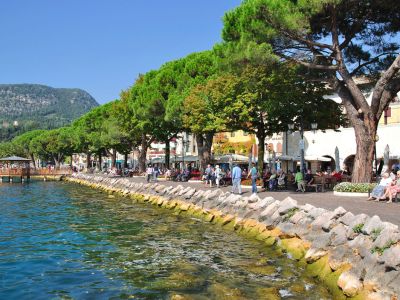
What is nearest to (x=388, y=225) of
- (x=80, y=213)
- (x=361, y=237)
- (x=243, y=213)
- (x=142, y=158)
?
(x=361, y=237)

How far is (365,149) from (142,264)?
14620 mm

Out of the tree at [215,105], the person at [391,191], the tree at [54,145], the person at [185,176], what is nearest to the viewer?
the person at [391,191]

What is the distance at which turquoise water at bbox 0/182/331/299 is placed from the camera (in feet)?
35.9

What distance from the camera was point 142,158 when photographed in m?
61.6

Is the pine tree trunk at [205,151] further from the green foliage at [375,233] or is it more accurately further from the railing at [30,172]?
→ the railing at [30,172]

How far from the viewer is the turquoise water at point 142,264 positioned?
1093 centimetres

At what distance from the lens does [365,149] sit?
24.1 m

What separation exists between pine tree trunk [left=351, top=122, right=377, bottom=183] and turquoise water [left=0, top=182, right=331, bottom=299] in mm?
8472

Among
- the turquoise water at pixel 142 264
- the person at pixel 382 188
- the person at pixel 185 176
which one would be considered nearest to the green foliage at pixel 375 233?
the turquoise water at pixel 142 264

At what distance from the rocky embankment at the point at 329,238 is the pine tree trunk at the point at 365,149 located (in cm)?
671

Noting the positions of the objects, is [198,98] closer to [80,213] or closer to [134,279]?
[80,213]

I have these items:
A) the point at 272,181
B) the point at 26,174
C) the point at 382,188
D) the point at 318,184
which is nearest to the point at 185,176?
the point at 272,181

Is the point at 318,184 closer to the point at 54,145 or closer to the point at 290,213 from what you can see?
the point at 290,213

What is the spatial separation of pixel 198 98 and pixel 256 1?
13239 mm
